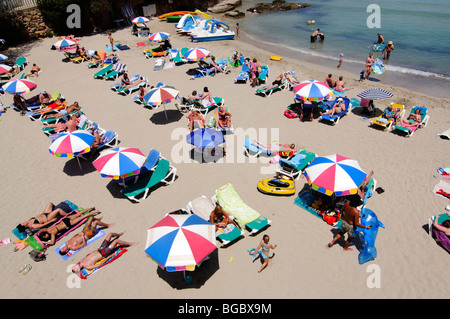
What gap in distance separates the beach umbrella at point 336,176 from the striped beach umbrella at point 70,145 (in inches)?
263

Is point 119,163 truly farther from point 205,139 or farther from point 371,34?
point 371,34

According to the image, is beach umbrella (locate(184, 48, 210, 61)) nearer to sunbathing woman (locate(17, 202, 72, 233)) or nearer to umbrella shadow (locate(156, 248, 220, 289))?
sunbathing woman (locate(17, 202, 72, 233))

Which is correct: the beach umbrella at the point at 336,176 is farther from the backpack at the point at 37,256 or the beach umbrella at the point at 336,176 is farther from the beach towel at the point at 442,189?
the backpack at the point at 37,256

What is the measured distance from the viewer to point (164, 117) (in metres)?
12.6

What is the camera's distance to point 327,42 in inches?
975

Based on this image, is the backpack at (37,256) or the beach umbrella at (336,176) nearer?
the backpack at (37,256)

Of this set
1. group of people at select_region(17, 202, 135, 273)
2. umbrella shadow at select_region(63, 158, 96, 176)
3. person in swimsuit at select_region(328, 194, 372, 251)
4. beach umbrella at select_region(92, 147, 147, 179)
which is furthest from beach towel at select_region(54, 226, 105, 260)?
person in swimsuit at select_region(328, 194, 372, 251)

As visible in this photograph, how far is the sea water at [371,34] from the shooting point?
18466 mm

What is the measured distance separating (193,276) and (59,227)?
369 cm

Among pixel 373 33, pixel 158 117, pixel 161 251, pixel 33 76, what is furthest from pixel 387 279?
pixel 373 33

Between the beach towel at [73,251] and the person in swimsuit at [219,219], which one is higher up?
the person in swimsuit at [219,219]

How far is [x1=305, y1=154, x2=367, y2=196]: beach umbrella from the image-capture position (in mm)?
6707

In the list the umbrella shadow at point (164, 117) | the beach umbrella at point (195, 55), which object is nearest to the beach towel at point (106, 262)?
the umbrella shadow at point (164, 117)
